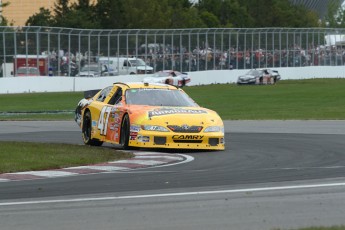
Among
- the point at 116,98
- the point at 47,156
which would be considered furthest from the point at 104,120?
the point at 47,156

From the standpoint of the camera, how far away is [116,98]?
20.6 m

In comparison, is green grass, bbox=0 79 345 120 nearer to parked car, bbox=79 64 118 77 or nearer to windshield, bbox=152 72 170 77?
parked car, bbox=79 64 118 77

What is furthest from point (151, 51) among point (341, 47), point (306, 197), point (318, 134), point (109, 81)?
point (306, 197)

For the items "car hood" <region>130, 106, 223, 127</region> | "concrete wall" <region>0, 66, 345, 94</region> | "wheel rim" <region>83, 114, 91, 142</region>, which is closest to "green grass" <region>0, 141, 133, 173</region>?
"car hood" <region>130, 106, 223, 127</region>

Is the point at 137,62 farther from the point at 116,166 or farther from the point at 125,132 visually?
the point at 116,166

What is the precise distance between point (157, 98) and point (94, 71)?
138ft

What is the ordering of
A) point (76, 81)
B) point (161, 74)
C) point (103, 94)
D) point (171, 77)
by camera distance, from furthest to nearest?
point (161, 74) < point (171, 77) < point (76, 81) < point (103, 94)

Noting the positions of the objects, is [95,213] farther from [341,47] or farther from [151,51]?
[341,47]

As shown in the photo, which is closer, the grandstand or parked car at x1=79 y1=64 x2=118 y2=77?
parked car at x1=79 y1=64 x2=118 y2=77

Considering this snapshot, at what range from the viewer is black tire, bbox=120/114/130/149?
63.5ft

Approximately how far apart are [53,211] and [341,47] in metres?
81.5

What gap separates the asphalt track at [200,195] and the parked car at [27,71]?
3921cm

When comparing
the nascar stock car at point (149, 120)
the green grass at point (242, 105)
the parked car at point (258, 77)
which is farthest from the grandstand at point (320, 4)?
the nascar stock car at point (149, 120)

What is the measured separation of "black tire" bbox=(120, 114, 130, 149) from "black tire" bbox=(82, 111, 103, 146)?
1345mm
